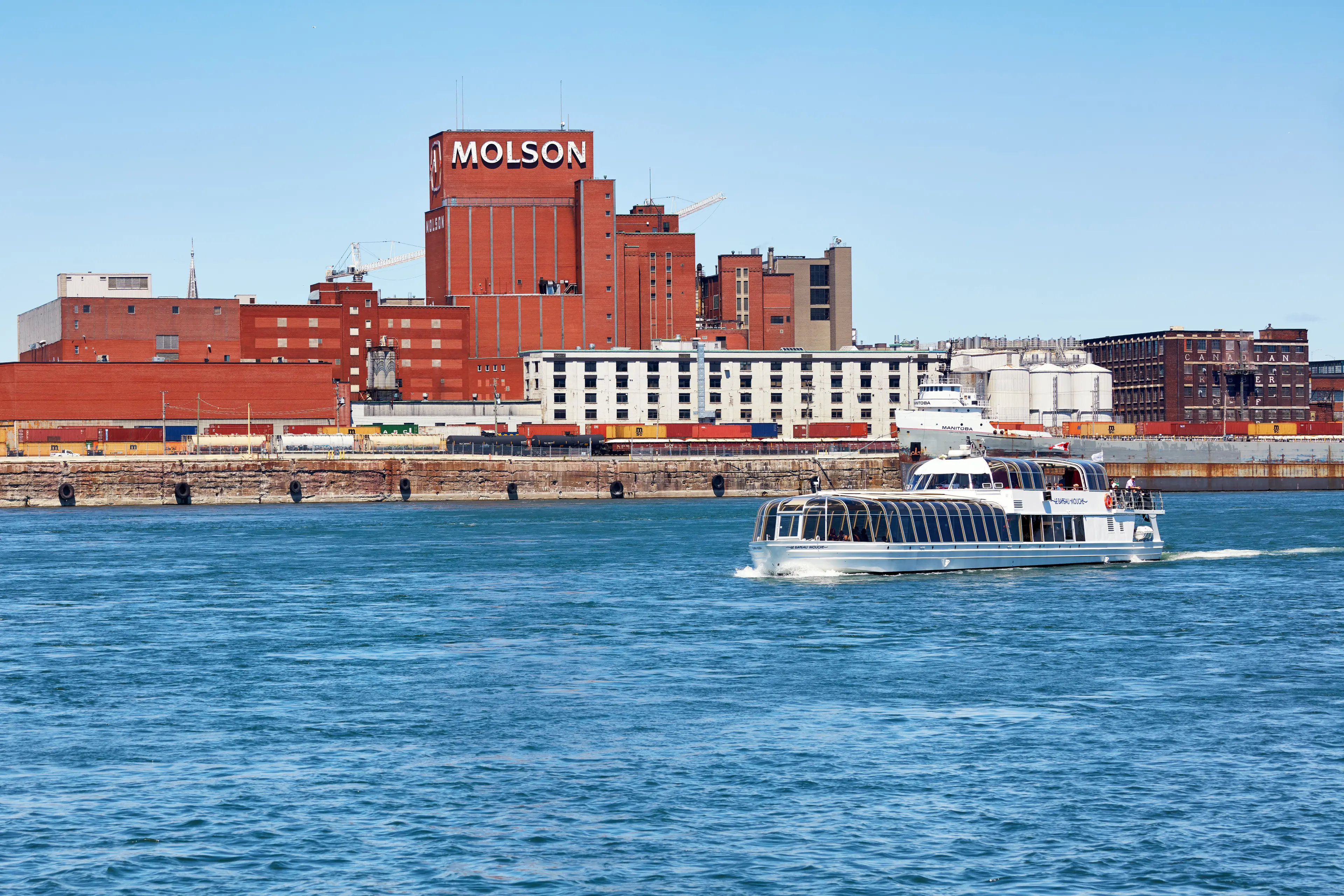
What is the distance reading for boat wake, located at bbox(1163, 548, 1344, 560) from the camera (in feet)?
295

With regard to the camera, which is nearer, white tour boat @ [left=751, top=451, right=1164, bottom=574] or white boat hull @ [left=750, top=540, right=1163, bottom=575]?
white boat hull @ [left=750, top=540, right=1163, bottom=575]

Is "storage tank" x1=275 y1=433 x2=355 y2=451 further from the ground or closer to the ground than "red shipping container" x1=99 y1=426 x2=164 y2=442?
closer to the ground

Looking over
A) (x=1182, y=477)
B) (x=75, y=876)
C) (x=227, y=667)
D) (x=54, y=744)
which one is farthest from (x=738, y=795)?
(x=1182, y=477)

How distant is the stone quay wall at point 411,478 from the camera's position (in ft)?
562

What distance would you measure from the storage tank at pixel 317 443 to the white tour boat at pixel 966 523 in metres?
121

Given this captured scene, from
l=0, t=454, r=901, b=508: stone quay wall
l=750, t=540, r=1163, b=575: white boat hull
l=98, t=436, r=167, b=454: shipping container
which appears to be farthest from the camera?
l=98, t=436, r=167, b=454: shipping container

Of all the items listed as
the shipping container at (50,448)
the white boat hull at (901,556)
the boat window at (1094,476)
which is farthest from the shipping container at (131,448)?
the boat window at (1094,476)

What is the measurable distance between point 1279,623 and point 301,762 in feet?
134

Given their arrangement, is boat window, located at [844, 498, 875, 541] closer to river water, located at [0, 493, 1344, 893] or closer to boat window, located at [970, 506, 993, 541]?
river water, located at [0, 493, 1344, 893]

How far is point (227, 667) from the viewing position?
52406 mm

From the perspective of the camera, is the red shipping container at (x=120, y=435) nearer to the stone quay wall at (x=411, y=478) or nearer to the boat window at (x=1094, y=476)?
the stone quay wall at (x=411, y=478)

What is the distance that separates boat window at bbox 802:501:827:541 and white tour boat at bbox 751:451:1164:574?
→ 0.23 ft

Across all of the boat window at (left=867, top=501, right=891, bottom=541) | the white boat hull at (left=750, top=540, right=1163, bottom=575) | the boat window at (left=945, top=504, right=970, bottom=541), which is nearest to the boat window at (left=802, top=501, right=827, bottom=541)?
the white boat hull at (left=750, top=540, right=1163, bottom=575)

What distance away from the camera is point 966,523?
78562mm
